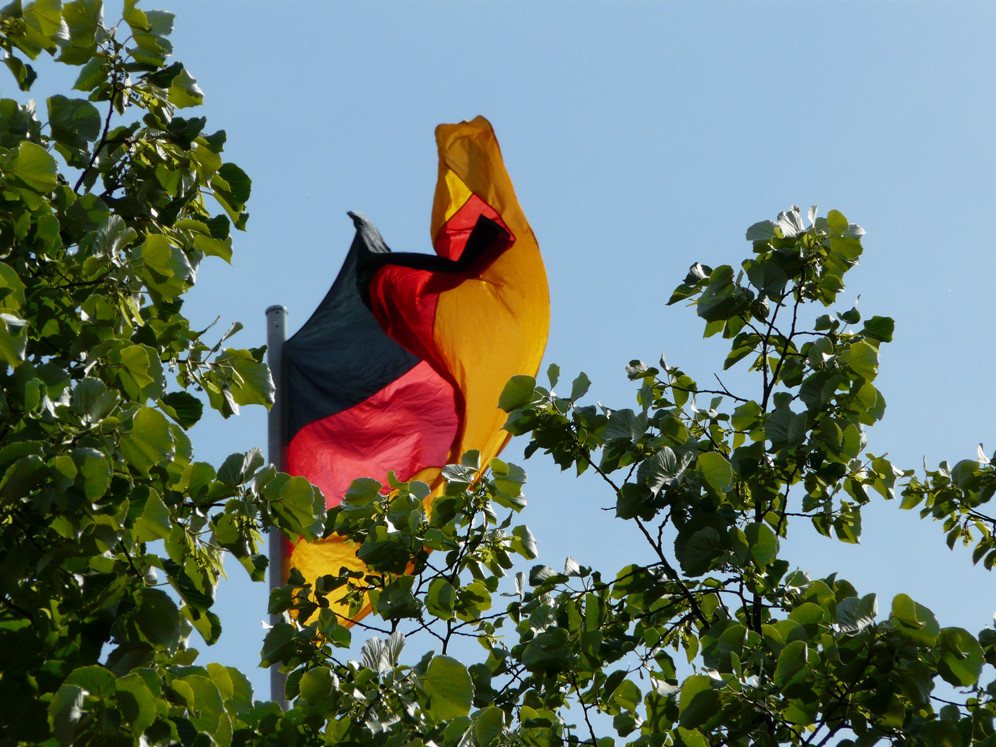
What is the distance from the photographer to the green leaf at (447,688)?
11.1ft

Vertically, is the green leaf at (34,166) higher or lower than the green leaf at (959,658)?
higher

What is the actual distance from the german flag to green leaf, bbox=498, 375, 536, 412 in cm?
314

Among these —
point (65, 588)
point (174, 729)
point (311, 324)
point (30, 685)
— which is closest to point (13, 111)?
point (65, 588)

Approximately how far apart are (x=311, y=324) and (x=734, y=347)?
13.3ft

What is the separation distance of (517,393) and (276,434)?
125 inches

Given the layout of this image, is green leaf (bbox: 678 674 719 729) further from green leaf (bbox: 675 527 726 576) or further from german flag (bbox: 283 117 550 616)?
german flag (bbox: 283 117 550 616)

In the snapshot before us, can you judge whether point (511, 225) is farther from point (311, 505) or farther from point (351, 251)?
point (311, 505)

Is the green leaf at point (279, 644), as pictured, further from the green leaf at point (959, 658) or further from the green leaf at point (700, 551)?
the green leaf at point (959, 658)

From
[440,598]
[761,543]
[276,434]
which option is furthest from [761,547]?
[276,434]

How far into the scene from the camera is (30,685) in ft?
8.60

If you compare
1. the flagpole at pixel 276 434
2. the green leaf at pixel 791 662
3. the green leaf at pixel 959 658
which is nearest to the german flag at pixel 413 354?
Answer: the flagpole at pixel 276 434

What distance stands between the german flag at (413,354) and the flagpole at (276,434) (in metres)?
0.09

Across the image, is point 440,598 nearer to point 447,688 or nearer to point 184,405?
point 447,688

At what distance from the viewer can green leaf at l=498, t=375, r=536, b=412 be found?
3846 millimetres
